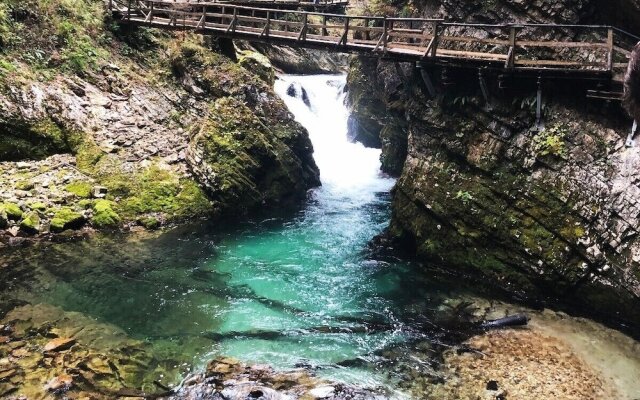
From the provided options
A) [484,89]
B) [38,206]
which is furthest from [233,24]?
[484,89]

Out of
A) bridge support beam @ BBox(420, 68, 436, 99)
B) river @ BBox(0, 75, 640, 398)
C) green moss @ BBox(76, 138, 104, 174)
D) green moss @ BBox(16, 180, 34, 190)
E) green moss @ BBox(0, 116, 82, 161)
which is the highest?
bridge support beam @ BBox(420, 68, 436, 99)

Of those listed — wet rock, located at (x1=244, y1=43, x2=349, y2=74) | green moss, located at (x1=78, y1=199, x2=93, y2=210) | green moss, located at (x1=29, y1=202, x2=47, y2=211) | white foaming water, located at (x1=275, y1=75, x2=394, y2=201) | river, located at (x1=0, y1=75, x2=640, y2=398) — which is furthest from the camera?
wet rock, located at (x1=244, y1=43, x2=349, y2=74)

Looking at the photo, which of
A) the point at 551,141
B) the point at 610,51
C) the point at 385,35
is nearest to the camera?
the point at 610,51

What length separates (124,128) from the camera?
58.4ft

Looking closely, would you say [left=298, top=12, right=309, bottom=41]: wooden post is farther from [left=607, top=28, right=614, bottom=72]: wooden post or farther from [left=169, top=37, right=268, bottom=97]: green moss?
[left=607, top=28, right=614, bottom=72]: wooden post

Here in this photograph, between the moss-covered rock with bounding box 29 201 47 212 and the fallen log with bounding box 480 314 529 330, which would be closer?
the fallen log with bounding box 480 314 529 330

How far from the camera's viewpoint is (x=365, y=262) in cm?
1501

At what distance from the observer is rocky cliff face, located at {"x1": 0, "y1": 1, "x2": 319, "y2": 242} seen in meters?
15.0

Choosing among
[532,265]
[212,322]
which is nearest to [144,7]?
[212,322]

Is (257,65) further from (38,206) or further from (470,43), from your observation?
(38,206)

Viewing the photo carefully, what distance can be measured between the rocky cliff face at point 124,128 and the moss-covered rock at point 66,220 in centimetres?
3

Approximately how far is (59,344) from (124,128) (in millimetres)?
10786

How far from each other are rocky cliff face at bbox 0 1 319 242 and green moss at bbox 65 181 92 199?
0.04 meters

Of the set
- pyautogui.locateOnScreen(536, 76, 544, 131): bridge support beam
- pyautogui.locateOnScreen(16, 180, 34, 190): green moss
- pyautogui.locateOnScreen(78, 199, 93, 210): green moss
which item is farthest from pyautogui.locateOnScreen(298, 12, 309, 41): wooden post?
pyautogui.locateOnScreen(16, 180, 34, 190): green moss
